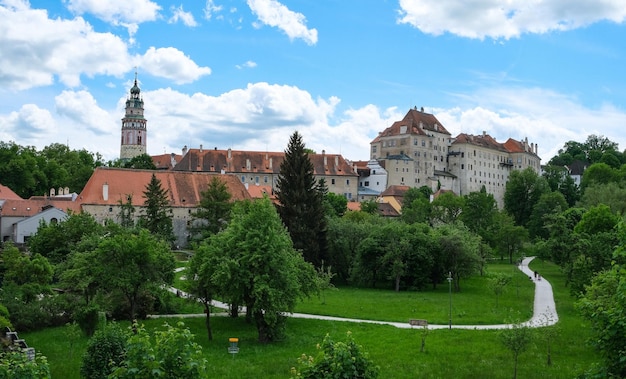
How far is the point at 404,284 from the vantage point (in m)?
49.2

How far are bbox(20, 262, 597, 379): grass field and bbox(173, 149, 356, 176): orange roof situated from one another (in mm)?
63793

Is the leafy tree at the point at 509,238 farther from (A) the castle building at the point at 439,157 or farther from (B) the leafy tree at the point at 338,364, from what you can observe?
(B) the leafy tree at the point at 338,364

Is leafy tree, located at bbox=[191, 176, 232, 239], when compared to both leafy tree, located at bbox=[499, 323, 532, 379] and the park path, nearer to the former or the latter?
the park path

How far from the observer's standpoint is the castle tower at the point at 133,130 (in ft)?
524

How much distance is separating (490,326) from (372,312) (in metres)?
6.67

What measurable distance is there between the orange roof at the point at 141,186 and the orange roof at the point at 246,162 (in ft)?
76.6

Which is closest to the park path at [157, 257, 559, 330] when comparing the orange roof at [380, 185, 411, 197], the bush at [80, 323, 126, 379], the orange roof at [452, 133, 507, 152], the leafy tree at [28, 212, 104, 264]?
the leafy tree at [28, 212, 104, 264]

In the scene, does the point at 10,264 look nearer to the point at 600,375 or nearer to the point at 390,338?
the point at 390,338

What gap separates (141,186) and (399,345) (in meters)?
49.8

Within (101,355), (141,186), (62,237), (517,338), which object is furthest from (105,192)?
(517,338)

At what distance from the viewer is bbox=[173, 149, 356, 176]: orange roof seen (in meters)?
98.8

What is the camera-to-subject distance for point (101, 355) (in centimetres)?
1919

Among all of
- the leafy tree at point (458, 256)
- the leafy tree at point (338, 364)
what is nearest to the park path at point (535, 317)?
the leafy tree at point (458, 256)

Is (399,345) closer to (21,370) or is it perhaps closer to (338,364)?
(338,364)
